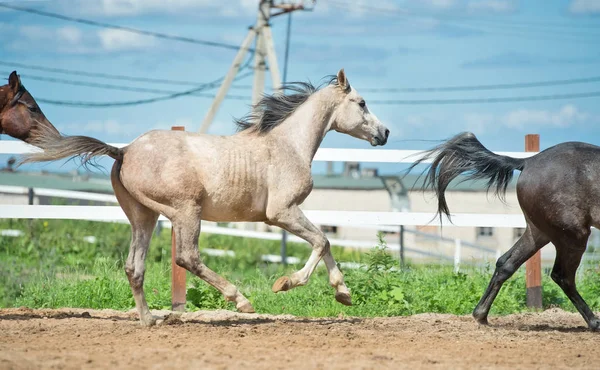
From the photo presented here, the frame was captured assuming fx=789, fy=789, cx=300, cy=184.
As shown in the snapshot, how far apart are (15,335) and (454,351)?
11.2ft

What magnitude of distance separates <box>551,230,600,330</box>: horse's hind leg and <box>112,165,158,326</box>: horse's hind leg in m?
3.61

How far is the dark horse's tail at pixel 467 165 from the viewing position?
24.0ft

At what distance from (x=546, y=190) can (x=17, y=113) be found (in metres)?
4.83

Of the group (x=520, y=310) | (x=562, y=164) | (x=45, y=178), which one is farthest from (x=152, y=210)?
(x=45, y=178)

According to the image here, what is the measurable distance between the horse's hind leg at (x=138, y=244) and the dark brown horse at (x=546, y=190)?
268 cm

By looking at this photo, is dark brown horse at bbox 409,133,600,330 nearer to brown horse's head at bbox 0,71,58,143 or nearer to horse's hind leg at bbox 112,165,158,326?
horse's hind leg at bbox 112,165,158,326

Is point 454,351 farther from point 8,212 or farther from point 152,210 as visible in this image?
point 8,212

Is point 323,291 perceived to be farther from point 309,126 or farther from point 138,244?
point 138,244

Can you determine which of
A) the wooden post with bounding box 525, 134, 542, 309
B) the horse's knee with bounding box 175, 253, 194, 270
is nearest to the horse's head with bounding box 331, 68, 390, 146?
the horse's knee with bounding box 175, 253, 194, 270

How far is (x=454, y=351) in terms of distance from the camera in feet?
18.7

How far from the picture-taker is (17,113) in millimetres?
7320

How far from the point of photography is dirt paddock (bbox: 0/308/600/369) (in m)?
5.09

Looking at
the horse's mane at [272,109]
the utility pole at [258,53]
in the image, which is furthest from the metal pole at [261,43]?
the horse's mane at [272,109]

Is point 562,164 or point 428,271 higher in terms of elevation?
point 562,164
